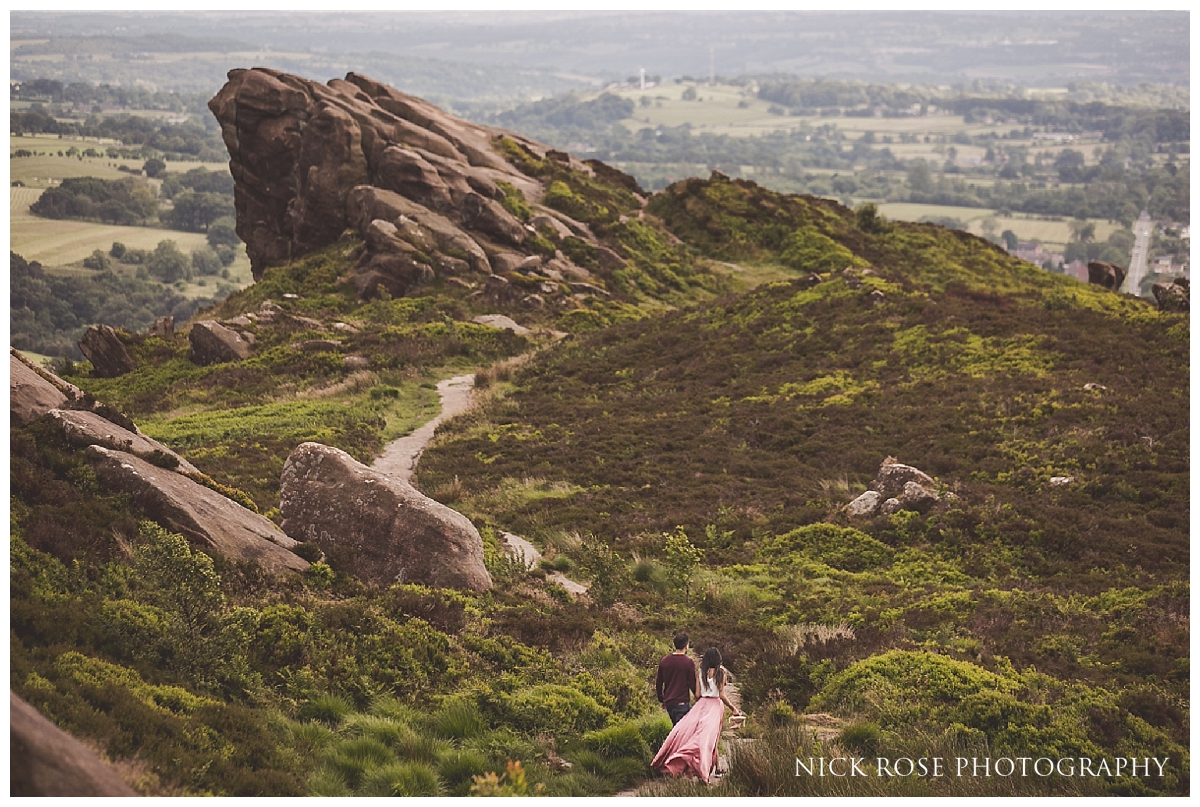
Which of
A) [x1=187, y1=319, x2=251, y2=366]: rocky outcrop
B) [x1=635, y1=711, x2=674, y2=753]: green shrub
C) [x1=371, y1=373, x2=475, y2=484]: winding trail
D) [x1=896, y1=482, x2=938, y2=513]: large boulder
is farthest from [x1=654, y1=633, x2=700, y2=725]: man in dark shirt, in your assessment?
[x1=187, y1=319, x2=251, y2=366]: rocky outcrop

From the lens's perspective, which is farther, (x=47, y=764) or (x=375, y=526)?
(x=375, y=526)

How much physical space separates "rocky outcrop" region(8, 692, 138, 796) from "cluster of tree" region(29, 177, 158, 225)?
4502 inches

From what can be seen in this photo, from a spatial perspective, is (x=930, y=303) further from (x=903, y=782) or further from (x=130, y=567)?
(x=130, y=567)

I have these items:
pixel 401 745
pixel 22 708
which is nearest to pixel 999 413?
pixel 401 745

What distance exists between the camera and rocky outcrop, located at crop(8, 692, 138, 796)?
6.53m

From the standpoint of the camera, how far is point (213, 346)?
39031mm

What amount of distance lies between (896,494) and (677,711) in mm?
11270

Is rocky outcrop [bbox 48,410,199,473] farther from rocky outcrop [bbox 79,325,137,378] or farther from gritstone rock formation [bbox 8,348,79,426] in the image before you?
rocky outcrop [bbox 79,325,137,378]

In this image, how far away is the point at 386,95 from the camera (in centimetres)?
6116

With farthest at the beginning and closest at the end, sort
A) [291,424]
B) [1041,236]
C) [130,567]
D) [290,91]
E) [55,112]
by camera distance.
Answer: [1041,236]
[55,112]
[290,91]
[291,424]
[130,567]

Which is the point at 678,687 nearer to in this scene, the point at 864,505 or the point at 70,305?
the point at 864,505

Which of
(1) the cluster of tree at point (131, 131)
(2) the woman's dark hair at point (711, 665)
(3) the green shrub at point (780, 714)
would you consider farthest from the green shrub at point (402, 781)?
(1) the cluster of tree at point (131, 131)

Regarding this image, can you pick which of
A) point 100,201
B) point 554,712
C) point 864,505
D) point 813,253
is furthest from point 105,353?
point 100,201

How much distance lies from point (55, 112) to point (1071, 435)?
18337 centimetres
